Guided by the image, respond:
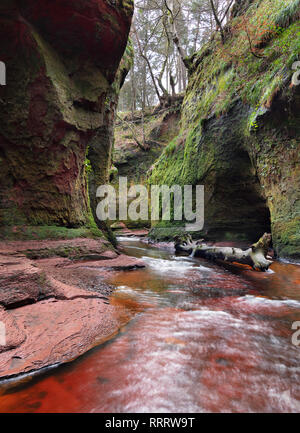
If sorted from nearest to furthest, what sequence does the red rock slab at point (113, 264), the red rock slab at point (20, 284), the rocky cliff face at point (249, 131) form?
the red rock slab at point (20, 284)
the red rock slab at point (113, 264)
the rocky cliff face at point (249, 131)

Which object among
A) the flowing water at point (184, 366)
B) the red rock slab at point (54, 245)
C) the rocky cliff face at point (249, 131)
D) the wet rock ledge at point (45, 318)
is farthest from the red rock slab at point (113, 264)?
the rocky cliff face at point (249, 131)

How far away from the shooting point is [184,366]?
1567 mm

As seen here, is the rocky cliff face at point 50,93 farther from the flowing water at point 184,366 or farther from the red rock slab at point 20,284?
the flowing water at point 184,366

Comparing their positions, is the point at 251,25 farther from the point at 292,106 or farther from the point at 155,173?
the point at 155,173

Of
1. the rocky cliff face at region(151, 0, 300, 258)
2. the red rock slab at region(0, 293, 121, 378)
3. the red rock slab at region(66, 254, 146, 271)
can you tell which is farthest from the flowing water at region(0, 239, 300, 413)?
the rocky cliff face at region(151, 0, 300, 258)

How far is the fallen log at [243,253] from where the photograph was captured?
507 cm

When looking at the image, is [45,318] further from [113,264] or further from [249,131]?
[249,131]

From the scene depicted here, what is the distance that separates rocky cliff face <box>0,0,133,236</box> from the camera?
13.9ft

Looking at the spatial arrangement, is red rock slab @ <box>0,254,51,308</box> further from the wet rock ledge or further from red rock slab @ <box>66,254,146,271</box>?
red rock slab @ <box>66,254,146,271</box>

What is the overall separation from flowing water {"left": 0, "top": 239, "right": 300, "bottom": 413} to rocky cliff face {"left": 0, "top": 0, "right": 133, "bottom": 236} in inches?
133

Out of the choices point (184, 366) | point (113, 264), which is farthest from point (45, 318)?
point (113, 264)

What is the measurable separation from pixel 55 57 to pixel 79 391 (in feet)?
19.5

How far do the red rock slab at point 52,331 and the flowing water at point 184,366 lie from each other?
0.10m
